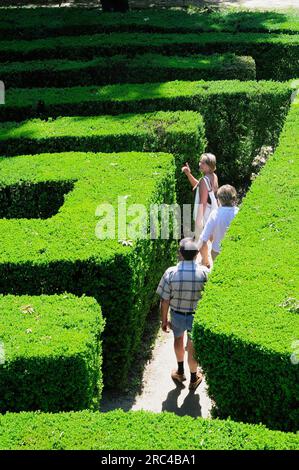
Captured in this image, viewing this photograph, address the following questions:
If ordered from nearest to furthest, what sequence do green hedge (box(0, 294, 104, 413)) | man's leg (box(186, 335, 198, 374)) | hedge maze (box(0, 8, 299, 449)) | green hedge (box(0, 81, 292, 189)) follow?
hedge maze (box(0, 8, 299, 449)) < green hedge (box(0, 294, 104, 413)) < man's leg (box(186, 335, 198, 374)) < green hedge (box(0, 81, 292, 189))

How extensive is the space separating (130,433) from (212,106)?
26.6 feet

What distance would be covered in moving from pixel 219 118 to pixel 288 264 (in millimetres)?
6073

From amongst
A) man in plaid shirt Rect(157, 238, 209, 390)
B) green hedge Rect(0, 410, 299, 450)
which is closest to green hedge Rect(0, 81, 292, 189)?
man in plaid shirt Rect(157, 238, 209, 390)

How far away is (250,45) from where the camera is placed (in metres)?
16.2

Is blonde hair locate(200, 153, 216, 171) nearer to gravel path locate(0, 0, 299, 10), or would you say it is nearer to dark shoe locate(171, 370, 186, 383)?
dark shoe locate(171, 370, 186, 383)

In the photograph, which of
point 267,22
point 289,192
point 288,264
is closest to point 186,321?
point 288,264

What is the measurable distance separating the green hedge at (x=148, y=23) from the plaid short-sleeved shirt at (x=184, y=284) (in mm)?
10702

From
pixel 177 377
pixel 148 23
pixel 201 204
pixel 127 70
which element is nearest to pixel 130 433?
pixel 177 377

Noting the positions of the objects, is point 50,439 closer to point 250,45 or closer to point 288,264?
point 288,264

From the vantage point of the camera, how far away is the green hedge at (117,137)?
37.2 feet

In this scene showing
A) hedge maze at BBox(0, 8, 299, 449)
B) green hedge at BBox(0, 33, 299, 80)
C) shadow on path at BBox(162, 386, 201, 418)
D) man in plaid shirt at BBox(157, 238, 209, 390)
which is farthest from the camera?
green hedge at BBox(0, 33, 299, 80)

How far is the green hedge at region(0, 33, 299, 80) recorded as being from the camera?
16.1m

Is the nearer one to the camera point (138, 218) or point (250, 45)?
point (138, 218)

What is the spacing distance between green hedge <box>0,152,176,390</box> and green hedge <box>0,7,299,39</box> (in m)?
8.53
